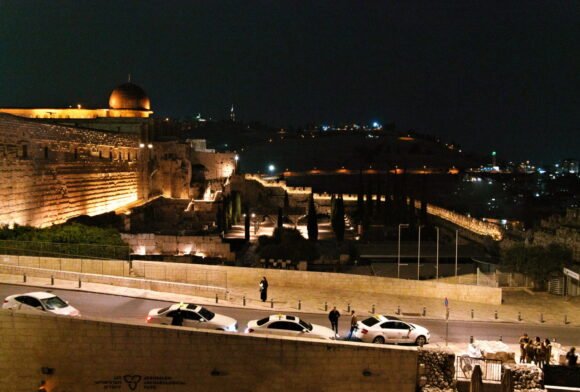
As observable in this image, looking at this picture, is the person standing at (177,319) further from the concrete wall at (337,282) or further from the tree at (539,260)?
the tree at (539,260)

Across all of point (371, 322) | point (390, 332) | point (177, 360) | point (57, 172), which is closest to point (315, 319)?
point (371, 322)

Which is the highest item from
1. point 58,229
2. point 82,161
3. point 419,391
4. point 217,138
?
point 217,138

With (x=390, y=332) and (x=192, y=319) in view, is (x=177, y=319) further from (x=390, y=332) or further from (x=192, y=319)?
(x=390, y=332)

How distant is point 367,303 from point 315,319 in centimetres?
379

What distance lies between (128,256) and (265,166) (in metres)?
127

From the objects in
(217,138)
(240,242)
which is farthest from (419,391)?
(217,138)

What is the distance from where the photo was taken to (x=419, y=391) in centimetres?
1451

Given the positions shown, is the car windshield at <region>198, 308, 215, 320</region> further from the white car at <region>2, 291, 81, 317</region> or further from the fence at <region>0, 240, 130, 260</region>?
the fence at <region>0, 240, 130, 260</region>

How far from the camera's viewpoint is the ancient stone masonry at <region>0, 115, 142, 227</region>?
1127 inches

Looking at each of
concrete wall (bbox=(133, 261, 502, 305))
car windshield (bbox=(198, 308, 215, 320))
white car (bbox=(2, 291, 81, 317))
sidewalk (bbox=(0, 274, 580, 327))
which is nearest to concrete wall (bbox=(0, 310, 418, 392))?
white car (bbox=(2, 291, 81, 317))

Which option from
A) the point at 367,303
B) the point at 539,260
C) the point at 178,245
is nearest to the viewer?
the point at 367,303

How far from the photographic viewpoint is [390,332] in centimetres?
1684

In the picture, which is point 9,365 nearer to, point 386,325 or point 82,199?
point 386,325

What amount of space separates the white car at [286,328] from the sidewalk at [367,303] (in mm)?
4528
